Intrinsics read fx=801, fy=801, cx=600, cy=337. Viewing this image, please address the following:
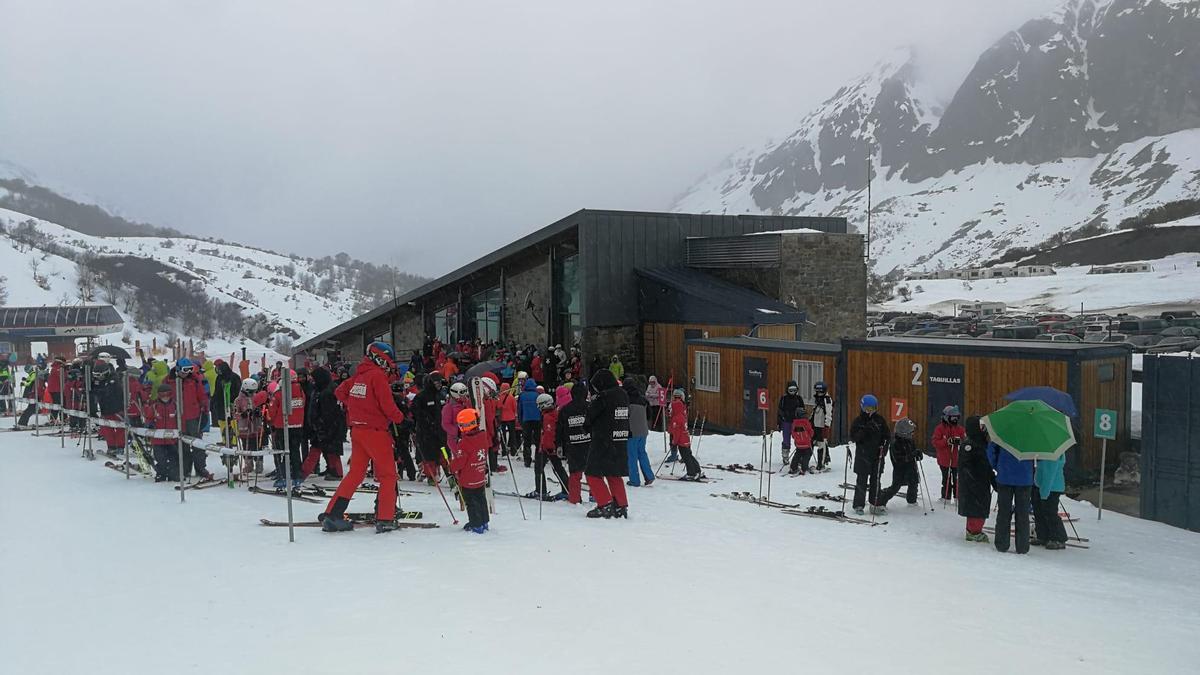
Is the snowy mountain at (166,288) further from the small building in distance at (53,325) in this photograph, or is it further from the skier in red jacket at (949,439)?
the skier in red jacket at (949,439)

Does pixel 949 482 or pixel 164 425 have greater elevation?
pixel 164 425

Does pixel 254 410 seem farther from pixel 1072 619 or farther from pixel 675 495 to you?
pixel 1072 619

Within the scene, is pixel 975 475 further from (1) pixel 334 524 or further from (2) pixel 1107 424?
(1) pixel 334 524


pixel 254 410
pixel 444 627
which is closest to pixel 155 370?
pixel 254 410

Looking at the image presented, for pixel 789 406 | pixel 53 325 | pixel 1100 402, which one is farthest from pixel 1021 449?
pixel 53 325

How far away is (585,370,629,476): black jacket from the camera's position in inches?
373

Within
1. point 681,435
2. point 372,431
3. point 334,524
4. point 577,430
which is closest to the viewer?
point 334,524

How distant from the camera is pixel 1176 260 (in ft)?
318

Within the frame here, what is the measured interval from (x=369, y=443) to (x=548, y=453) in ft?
11.7

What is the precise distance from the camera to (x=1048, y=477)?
8.98 metres

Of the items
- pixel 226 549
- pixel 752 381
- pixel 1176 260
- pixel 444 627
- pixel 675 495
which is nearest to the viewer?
pixel 444 627

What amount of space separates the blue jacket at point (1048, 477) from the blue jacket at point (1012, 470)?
11.5 inches

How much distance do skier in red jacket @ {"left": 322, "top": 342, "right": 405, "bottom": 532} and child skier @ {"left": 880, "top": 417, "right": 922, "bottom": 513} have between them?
6470mm

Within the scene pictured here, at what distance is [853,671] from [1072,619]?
269 centimetres
